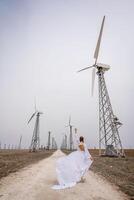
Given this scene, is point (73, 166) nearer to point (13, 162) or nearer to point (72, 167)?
point (72, 167)

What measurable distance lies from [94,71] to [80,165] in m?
36.1

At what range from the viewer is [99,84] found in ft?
132

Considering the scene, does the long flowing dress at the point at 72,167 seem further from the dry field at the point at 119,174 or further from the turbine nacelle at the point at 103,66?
the turbine nacelle at the point at 103,66

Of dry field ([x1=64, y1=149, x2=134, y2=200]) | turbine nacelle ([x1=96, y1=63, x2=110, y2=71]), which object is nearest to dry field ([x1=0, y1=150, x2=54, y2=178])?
dry field ([x1=64, y1=149, x2=134, y2=200])

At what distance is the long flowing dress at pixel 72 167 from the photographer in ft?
27.9

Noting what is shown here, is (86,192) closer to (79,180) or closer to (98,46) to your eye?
(79,180)

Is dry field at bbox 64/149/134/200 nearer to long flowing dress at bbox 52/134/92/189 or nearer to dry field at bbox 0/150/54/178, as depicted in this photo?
long flowing dress at bbox 52/134/92/189

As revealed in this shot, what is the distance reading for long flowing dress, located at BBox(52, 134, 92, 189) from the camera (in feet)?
27.9

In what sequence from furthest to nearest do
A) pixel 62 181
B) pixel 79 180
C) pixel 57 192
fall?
1. pixel 79 180
2. pixel 62 181
3. pixel 57 192

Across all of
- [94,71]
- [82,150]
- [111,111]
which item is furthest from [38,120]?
[82,150]

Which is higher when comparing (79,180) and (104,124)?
(104,124)

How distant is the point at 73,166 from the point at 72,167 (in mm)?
75

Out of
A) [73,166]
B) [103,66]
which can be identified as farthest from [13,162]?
[103,66]

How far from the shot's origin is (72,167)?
8.96 metres
